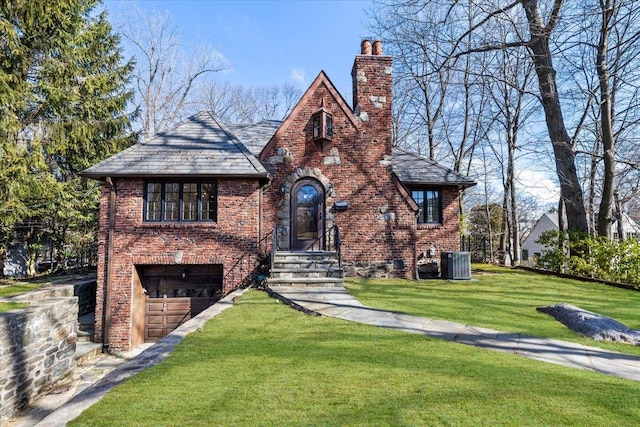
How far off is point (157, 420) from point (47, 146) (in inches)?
636

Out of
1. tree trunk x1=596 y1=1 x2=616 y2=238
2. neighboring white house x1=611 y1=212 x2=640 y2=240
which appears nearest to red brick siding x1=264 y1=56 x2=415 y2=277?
tree trunk x1=596 y1=1 x2=616 y2=238

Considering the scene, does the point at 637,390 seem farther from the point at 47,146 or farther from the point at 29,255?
the point at 29,255

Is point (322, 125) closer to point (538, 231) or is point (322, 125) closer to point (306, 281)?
point (306, 281)

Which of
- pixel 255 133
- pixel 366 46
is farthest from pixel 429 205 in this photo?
pixel 255 133

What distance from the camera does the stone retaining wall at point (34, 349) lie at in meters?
5.83

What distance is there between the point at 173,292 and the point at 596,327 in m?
10.6

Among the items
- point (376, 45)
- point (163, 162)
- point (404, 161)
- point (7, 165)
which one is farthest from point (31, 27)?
point (404, 161)

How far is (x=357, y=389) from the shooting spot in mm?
3439

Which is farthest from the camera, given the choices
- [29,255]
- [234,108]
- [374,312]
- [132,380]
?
[234,108]

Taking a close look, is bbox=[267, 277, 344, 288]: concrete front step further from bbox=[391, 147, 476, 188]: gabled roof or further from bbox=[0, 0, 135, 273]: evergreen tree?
bbox=[0, 0, 135, 273]: evergreen tree

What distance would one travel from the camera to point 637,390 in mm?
3426

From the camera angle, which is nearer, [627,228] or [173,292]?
[173,292]

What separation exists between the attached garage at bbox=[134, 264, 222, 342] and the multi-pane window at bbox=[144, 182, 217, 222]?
157cm

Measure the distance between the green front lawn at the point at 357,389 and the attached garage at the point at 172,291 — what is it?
6.58 meters
